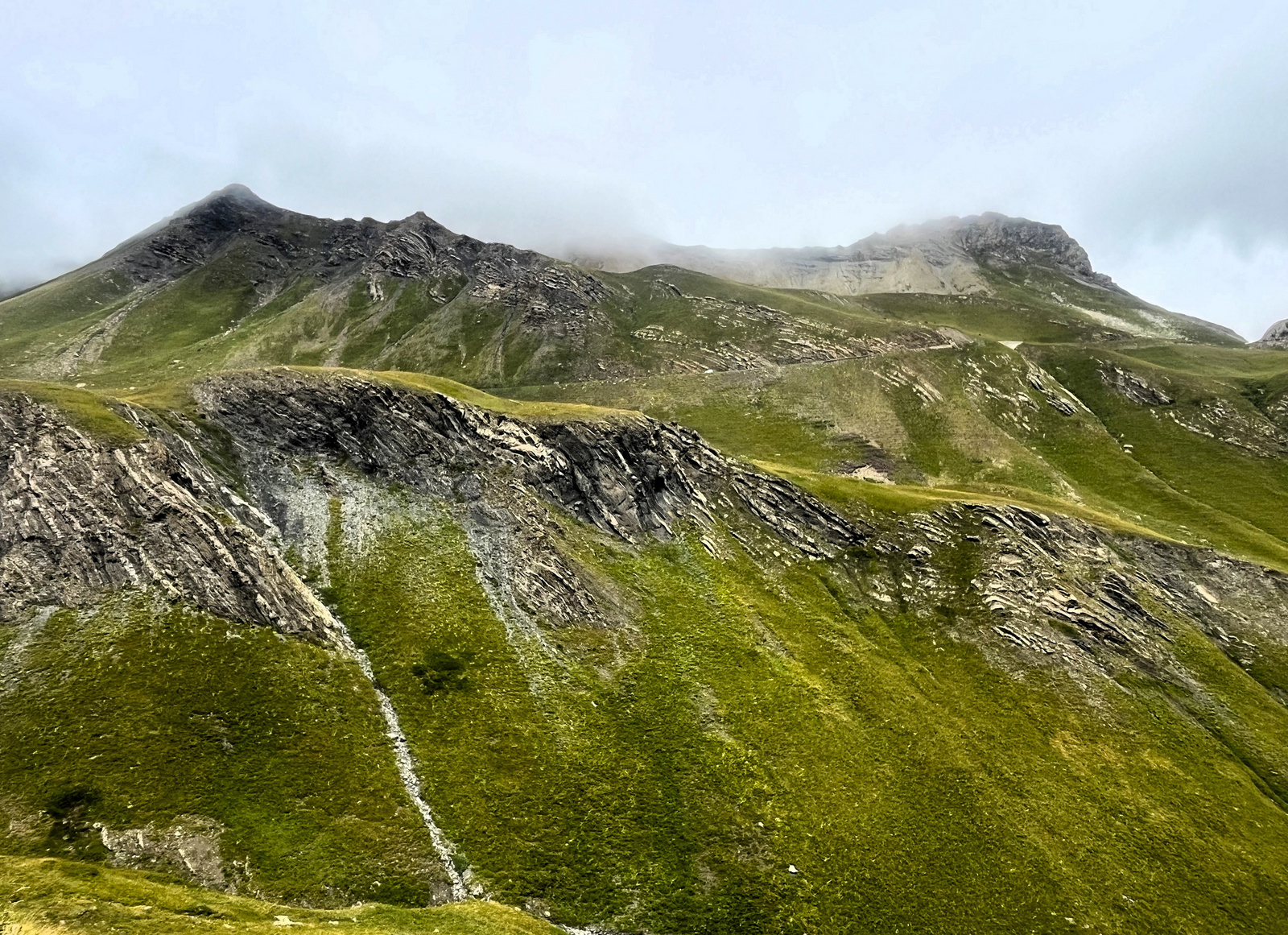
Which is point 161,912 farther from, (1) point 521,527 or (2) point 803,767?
(1) point 521,527

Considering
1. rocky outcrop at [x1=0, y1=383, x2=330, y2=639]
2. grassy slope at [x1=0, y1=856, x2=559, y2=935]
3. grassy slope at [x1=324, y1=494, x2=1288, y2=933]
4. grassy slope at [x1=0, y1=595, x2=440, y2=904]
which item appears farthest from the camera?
rocky outcrop at [x1=0, y1=383, x2=330, y2=639]

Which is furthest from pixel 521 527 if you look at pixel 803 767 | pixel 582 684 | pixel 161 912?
pixel 161 912

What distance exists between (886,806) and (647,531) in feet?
127

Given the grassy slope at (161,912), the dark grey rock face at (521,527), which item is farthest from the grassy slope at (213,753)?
the dark grey rock face at (521,527)

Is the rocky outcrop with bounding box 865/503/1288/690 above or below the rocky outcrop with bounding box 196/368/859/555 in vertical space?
below

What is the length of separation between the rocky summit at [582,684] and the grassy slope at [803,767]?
271mm

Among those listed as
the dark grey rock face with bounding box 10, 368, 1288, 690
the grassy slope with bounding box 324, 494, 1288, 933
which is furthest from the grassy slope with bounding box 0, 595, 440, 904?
the dark grey rock face with bounding box 10, 368, 1288, 690

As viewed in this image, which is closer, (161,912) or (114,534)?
(161,912)

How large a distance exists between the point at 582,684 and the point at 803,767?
20026mm

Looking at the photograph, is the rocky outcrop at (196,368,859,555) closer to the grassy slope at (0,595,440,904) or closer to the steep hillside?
the steep hillside

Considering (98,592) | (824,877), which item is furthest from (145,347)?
(824,877)

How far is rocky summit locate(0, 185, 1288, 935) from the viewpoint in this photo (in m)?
38.8

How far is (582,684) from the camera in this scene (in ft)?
181

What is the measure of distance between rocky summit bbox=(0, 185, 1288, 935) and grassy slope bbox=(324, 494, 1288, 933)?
0.27 meters
